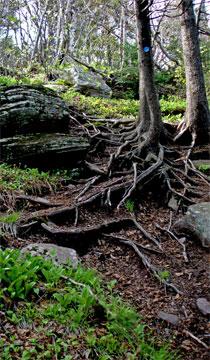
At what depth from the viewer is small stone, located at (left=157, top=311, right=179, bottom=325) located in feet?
9.56

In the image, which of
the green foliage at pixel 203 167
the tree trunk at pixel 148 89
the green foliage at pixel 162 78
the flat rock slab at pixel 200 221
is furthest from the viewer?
the green foliage at pixel 162 78

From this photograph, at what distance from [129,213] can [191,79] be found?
4.80 metres

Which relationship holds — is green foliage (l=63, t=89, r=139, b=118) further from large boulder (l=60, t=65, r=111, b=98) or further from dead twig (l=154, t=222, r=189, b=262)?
Answer: dead twig (l=154, t=222, r=189, b=262)

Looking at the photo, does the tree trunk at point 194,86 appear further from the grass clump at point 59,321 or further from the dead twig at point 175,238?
the grass clump at point 59,321

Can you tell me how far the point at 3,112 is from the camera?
5.70 meters

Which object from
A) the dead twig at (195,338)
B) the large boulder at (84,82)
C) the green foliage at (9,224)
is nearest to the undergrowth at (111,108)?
the large boulder at (84,82)

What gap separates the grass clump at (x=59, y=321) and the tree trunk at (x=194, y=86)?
19.3 ft

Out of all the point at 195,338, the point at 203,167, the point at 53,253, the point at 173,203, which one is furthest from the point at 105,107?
the point at 195,338

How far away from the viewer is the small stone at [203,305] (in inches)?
120

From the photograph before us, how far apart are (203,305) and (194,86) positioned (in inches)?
244

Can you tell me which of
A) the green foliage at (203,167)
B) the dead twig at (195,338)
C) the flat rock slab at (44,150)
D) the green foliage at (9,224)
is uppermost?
the flat rock slab at (44,150)

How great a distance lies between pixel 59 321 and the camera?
232cm

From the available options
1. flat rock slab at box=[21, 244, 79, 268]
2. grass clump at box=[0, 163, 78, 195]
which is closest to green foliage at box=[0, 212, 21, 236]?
flat rock slab at box=[21, 244, 79, 268]

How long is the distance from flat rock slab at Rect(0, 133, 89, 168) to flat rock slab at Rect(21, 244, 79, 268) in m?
2.71
